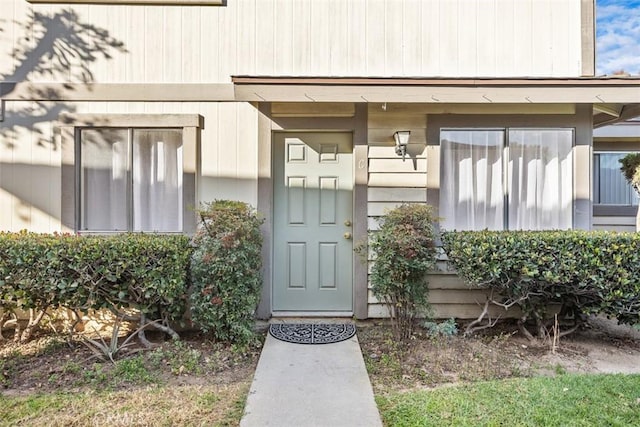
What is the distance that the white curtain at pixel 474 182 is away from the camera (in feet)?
14.2

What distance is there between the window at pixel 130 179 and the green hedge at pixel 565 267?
3.34 meters

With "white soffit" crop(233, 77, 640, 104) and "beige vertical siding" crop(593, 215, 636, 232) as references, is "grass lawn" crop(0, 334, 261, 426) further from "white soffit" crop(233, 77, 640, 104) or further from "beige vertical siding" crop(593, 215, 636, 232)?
"beige vertical siding" crop(593, 215, 636, 232)

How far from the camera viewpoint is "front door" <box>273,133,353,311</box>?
4.39 metres

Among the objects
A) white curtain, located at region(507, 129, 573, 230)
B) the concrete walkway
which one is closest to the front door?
the concrete walkway

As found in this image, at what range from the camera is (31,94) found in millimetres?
4145

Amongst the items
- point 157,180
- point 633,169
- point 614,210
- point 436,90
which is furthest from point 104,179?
point 614,210

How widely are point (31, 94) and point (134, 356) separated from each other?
3217 mm

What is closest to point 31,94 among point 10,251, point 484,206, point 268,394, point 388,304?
point 10,251

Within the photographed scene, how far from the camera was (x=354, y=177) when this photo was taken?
4.28m

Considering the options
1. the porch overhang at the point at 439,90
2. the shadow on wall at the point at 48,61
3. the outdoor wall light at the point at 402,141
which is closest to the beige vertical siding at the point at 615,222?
the porch overhang at the point at 439,90

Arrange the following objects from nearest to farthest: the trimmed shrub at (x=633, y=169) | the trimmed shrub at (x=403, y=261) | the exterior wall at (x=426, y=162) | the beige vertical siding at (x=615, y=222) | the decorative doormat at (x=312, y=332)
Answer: the trimmed shrub at (x=403, y=261)
the decorative doormat at (x=312, y=332)
the exterior wall at (x=426, y=162)
the trimmed shrub at (x=633, y=169)
the beige vertical siding at (x=615, y=222)

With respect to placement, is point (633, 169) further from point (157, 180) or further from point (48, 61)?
point (48, 61)

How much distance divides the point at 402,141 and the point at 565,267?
79.5 inches

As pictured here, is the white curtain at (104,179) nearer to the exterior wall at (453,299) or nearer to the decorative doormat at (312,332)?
the decorative doormat at (312,332)
